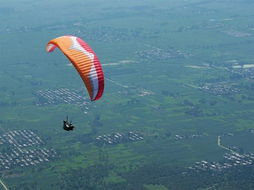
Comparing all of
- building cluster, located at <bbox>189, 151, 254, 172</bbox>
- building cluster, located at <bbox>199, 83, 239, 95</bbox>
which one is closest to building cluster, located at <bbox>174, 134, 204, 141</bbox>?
building cluster, located at <bbox>189, 151, 254, 172</bbox>

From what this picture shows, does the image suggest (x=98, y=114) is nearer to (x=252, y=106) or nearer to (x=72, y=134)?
(x=72, y=134)

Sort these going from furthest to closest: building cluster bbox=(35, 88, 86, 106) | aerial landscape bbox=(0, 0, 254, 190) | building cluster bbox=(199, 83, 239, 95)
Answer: building cluster bbox=(199, 83, 239, 95)
building cluster bbox=(35, 88, 86, 106)
aerial landscape bbox=(0, 0, 254, 190)

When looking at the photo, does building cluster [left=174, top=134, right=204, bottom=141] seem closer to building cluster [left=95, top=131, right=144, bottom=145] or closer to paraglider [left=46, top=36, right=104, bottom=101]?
building cluster [left=95, top=131, right=144, bottom=145]

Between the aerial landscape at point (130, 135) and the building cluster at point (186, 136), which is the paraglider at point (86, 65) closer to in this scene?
the aerial landscape at point (130, 135)

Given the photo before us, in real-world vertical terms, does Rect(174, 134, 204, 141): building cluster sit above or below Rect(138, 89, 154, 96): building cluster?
above

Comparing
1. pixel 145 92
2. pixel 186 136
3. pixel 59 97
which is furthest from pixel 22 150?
pixel 145 92

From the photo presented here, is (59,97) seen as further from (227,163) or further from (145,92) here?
(227,163)

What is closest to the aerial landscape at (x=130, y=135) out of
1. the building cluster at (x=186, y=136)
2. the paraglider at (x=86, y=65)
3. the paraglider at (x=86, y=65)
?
the building cluster at (x=186, y=136)
